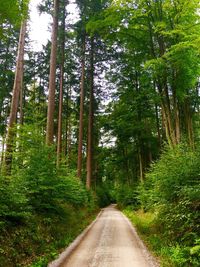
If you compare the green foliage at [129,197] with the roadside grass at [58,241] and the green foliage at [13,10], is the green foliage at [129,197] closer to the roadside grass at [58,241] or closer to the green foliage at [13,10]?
the roadside grass at [58,241]

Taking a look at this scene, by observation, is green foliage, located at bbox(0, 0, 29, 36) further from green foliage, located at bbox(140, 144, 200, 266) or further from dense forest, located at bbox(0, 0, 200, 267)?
green foliage, located at bbox(140, 144, 200, 266)

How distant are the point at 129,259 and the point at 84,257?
4.48 feet

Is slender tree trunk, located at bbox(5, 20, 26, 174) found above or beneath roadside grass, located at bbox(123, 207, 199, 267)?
above

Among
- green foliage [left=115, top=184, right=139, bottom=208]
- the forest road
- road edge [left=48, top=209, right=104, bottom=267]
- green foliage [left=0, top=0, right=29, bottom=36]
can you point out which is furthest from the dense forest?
green foliage [left=115, top=184, right=139, bottom=208]

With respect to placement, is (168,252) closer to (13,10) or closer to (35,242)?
(35,242)

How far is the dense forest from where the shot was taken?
8797 millimetres

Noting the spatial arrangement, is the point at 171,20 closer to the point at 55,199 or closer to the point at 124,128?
the point at 55,199

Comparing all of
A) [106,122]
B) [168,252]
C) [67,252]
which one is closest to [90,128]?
[106,122]

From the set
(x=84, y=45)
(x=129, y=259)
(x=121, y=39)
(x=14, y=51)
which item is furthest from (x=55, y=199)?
(x=14, y=51)

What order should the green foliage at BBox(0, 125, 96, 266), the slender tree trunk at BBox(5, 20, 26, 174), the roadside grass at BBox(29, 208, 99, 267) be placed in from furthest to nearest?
the slender tree trunk at BBox(5, 20, 26, 174) → the green foliage at BBox(0, 125, 96, 266) → the roadside grass at BBox(29, 208, 99, 267)

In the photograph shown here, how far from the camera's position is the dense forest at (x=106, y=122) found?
8.80m

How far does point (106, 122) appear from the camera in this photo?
29.2 m

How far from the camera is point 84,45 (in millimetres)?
25562

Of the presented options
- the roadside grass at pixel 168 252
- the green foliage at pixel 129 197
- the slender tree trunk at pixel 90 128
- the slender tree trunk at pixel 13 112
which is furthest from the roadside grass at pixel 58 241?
the green foliage at pixel 129 197
